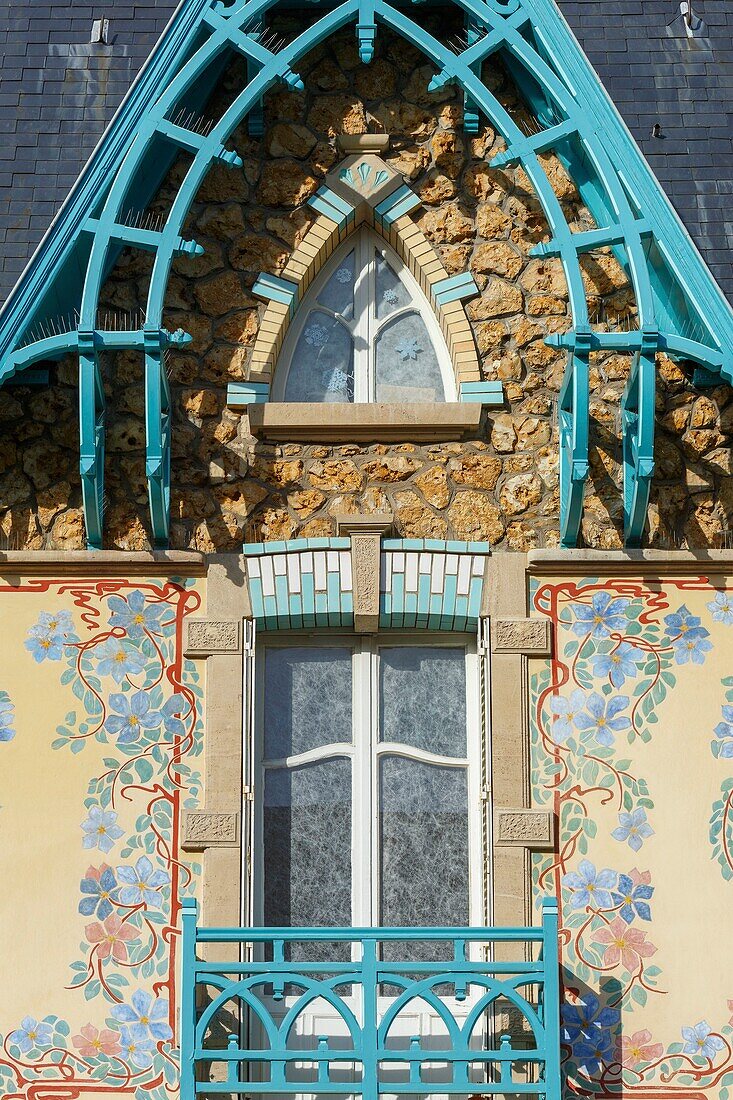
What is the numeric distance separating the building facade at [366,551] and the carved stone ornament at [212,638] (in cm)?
2

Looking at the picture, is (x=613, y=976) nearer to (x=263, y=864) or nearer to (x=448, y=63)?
(x=263, y=864)

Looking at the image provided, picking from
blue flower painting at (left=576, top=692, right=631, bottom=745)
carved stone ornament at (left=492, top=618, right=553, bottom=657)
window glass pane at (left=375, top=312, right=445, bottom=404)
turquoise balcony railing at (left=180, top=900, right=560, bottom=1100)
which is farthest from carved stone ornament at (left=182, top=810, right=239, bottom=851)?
window glass pane at (left=375, top=312, right=445, bottom=404)

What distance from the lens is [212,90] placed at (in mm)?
10625

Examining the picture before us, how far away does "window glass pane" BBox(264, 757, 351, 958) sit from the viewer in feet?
32.2

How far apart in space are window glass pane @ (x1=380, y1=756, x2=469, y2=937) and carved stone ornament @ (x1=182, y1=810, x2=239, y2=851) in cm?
75

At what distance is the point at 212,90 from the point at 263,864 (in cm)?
396

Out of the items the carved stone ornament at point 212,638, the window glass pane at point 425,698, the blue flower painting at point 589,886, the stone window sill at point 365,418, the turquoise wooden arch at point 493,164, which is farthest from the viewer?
the stone window sill at point 365,418

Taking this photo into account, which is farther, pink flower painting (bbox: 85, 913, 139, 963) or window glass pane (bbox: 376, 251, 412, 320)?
window glass pane (bbox: 376, 251, 412, 320)

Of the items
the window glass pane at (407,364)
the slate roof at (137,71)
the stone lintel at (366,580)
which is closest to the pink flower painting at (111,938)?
the stone lintel at (366,580)

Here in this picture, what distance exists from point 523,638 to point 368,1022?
200cm

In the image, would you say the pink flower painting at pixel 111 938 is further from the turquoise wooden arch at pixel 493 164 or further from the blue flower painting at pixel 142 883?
the turquoise wooden arch at pixel 493 164

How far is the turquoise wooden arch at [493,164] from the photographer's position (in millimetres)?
9703

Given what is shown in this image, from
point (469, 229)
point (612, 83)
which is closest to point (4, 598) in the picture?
point (469, 229)

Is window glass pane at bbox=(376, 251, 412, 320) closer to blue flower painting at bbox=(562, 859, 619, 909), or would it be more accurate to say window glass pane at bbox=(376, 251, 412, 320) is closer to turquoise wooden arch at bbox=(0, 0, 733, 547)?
turquoise wooden arch at bbox=(0, 0, 733, 547)
